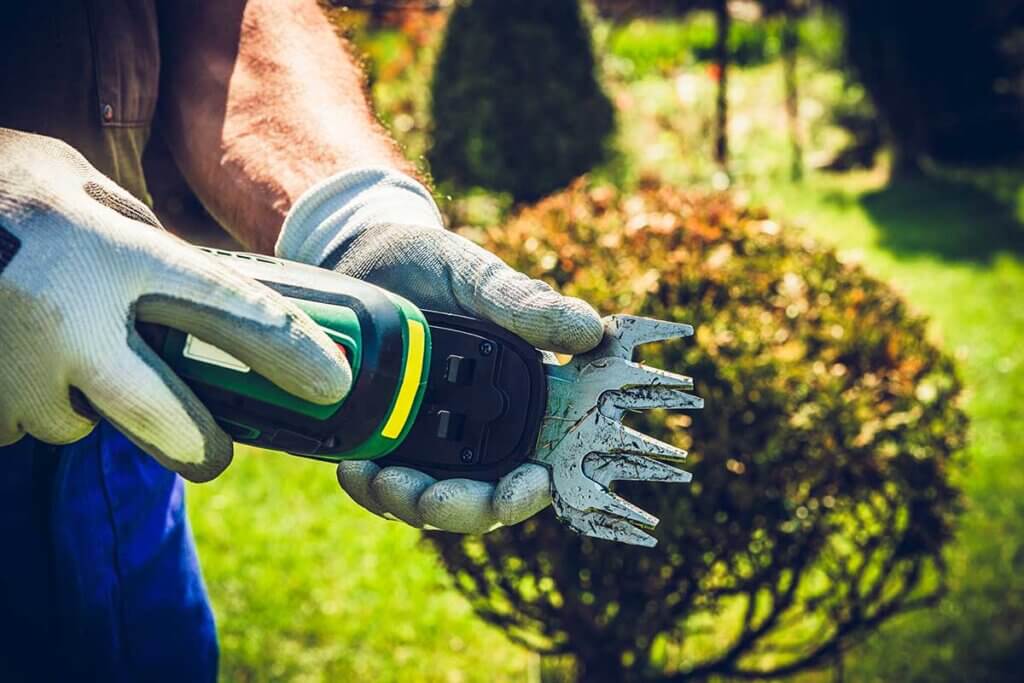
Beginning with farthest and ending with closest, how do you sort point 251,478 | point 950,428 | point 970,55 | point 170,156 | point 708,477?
point 970,55 < point 251,478 < point 950,428 < point 708,477 < point 170,156

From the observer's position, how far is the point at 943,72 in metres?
8.52

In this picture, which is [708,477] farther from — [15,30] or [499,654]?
[15,30]

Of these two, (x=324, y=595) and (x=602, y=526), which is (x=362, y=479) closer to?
(x=602, y=526)

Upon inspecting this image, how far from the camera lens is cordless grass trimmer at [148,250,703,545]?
1308mm

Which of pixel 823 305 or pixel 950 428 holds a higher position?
pixel 823 305

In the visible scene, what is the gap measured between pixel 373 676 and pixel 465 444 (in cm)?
203

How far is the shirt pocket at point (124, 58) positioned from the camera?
1.54m

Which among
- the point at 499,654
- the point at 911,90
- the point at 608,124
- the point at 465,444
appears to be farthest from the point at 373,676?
the point at 911,90

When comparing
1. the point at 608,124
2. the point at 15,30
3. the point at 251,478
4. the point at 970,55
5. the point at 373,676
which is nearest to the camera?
the point at 15,30

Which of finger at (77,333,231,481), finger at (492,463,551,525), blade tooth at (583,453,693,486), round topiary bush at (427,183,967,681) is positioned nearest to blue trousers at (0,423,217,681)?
finger at (77,333,231,481)

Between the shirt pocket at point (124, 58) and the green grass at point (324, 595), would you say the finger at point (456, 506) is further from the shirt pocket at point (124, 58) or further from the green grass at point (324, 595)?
the green grass at point (324, 595)

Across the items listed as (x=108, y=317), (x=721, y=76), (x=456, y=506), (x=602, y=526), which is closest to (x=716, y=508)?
(x=602, y=526)

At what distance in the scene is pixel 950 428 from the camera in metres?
2.75

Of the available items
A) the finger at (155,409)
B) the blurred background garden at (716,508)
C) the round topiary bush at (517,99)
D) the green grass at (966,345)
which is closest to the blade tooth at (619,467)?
the finger at (155,409)
